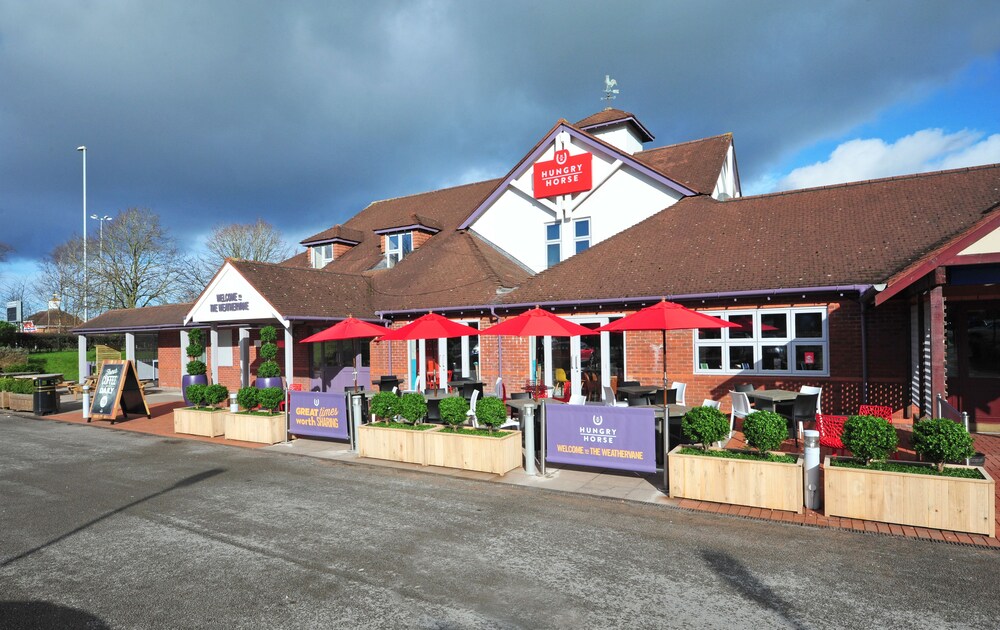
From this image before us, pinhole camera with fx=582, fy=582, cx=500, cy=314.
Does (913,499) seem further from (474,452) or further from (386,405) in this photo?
(386,405)

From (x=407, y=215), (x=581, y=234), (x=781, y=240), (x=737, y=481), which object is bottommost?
(x=737, y=481)

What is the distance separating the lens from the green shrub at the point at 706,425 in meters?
7.67

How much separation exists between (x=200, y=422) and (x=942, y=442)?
13.9m

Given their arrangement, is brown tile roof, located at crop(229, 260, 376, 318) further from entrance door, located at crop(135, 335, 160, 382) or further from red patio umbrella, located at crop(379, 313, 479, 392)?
entrance door, located at crop(135, 335, 160, 382)

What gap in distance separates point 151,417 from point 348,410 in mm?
8680

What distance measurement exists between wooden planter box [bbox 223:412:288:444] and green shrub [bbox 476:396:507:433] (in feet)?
17.1

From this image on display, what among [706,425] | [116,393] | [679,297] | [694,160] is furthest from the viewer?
[694,160]

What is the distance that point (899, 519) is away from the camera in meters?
6.50

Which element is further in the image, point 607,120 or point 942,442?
point 607,120

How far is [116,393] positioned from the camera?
625 inches

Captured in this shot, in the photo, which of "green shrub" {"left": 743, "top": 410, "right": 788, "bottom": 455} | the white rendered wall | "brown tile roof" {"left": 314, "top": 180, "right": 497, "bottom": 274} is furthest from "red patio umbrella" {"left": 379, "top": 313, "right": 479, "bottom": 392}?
"brown tile roof" {"left": 314, "top": 180, "right": 497, "bottom": 274}

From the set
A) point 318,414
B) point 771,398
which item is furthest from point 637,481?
point 318,414

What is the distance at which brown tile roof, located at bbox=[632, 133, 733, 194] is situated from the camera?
59.2 ft

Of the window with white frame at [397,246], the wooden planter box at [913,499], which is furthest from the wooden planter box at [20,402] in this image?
the wooden planter box at [913,499]
